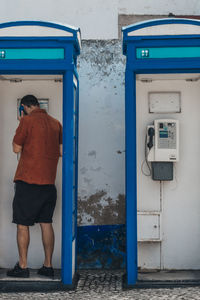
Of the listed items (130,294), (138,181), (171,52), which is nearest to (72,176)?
(138,181)

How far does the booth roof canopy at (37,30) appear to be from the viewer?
4723mm

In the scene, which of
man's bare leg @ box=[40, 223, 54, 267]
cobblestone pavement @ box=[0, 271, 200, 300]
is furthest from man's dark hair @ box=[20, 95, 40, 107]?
cobblestone pavement @ box=[0, 271, 200, 300]

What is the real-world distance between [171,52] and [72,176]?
1.53 m

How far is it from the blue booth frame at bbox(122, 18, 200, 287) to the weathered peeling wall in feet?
3.27

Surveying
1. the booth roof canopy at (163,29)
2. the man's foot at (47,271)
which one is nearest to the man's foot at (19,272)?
the man's foot at (47,271)

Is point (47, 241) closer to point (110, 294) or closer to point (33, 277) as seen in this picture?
point (33, 277)

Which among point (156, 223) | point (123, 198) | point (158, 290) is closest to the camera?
point (158, 290)

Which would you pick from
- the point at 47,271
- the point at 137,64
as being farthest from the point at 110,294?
the point at 137,64

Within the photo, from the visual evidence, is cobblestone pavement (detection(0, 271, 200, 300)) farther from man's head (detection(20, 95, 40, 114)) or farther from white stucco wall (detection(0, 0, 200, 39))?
white stucco wall (detection(0, 0, 200, 39))

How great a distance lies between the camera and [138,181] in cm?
534

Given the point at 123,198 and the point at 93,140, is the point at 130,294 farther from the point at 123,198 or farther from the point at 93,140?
the point at 93,140

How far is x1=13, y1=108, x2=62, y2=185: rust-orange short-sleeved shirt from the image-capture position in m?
4.94

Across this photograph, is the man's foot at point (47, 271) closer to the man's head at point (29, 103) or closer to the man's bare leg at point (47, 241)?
the man's bare leg at point (47, 241)

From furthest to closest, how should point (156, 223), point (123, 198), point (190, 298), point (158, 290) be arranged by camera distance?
point (123, 198)
point (156, 223)
point (158, 290)
point (190, 298)
